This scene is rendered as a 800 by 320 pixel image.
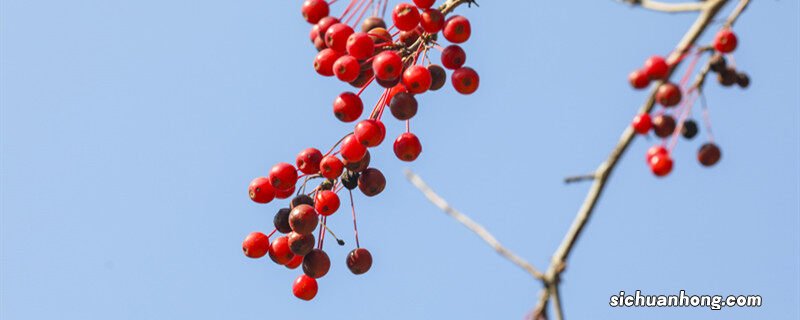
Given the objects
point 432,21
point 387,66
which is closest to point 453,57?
point 432,21

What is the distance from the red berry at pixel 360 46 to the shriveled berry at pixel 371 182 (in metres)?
0.54

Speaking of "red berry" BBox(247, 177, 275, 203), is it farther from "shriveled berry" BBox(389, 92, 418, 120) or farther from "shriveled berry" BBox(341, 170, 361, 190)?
"shriveled berry" BBox(389, 92, 418, 120)

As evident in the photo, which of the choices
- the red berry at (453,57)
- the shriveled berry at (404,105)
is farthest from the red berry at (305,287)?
the red berry at (453,57)

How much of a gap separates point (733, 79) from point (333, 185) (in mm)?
1969

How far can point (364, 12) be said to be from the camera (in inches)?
187

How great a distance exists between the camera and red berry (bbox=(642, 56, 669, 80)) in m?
2.90

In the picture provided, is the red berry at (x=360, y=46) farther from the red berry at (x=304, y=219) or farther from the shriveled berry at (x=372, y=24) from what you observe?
the red berry at (x=304, y=219)

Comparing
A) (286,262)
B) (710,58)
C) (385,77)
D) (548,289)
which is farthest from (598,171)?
(286,262)

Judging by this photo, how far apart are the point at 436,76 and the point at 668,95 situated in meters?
1.70

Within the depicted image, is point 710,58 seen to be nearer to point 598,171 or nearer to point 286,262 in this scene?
point 598,171

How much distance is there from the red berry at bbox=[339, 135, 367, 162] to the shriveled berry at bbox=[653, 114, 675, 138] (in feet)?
5.09

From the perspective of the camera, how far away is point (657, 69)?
2.91 m

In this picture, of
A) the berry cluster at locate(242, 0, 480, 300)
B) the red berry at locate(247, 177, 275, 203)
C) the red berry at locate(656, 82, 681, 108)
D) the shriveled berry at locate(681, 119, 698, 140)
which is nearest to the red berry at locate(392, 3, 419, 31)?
the berry cluster at locate(242, 0, 480, 300)

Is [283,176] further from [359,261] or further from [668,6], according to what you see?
[668,6]
